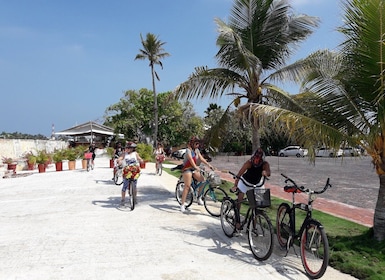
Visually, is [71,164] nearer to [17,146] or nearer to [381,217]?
[17,146]

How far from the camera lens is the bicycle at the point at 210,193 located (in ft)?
25.2

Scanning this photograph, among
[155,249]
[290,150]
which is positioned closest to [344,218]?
[155,249]

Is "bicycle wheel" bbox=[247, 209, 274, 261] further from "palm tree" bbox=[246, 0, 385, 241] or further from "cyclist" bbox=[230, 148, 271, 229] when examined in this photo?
"palm tree" bbox=[246, 0, 385, 241]

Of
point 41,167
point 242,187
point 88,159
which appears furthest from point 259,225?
point 41,167

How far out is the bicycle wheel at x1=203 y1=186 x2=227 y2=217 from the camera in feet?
25.5

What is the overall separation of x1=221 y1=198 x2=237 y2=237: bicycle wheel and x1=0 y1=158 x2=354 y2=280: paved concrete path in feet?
0.48

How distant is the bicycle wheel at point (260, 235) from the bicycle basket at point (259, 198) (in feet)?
0.33

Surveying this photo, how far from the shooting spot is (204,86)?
9570mm

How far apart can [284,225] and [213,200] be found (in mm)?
2778

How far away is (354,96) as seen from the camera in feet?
19.5

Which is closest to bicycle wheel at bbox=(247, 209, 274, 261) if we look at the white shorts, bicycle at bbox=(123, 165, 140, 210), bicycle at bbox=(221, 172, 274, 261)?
bicycle at bbox=(221, 172, 274, 261)

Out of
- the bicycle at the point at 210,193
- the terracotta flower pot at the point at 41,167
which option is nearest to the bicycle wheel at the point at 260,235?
the bicycle at the point at 210,193

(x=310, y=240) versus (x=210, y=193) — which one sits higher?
(x=210, y=193)

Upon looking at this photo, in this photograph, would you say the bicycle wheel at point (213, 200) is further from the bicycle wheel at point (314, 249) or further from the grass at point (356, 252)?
the bicycle wheel at point (314, 249)
